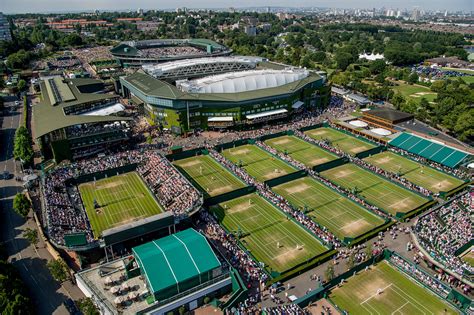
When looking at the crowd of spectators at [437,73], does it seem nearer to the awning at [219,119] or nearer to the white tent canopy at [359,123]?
the white tent canopy at [359,123]

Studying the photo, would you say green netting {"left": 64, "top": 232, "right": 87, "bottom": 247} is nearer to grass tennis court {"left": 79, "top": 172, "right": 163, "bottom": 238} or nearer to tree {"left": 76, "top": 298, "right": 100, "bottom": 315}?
grass tennis court {"left": 79, "top": 172, "right": 163, "bottom": 238}

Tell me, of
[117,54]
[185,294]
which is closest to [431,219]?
[185,294]

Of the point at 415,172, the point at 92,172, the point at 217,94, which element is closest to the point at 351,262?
the point at 415,172

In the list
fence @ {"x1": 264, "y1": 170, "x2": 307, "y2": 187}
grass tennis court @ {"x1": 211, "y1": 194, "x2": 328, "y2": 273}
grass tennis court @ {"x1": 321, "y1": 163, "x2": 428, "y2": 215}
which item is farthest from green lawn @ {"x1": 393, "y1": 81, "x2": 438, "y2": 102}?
grass tennis court @ {"x1": 211, "y1": 194, "x2": 328, "y2": 273}

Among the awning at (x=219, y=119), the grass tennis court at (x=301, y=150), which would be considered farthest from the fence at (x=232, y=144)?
the awning at (x=219, y=119)

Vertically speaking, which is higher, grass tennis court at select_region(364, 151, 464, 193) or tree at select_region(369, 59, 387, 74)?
tree at select_region(369, 59, 387, 74)

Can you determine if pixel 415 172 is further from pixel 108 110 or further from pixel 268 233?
pixel 108 110

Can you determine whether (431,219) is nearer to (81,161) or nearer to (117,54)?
(81,161)
